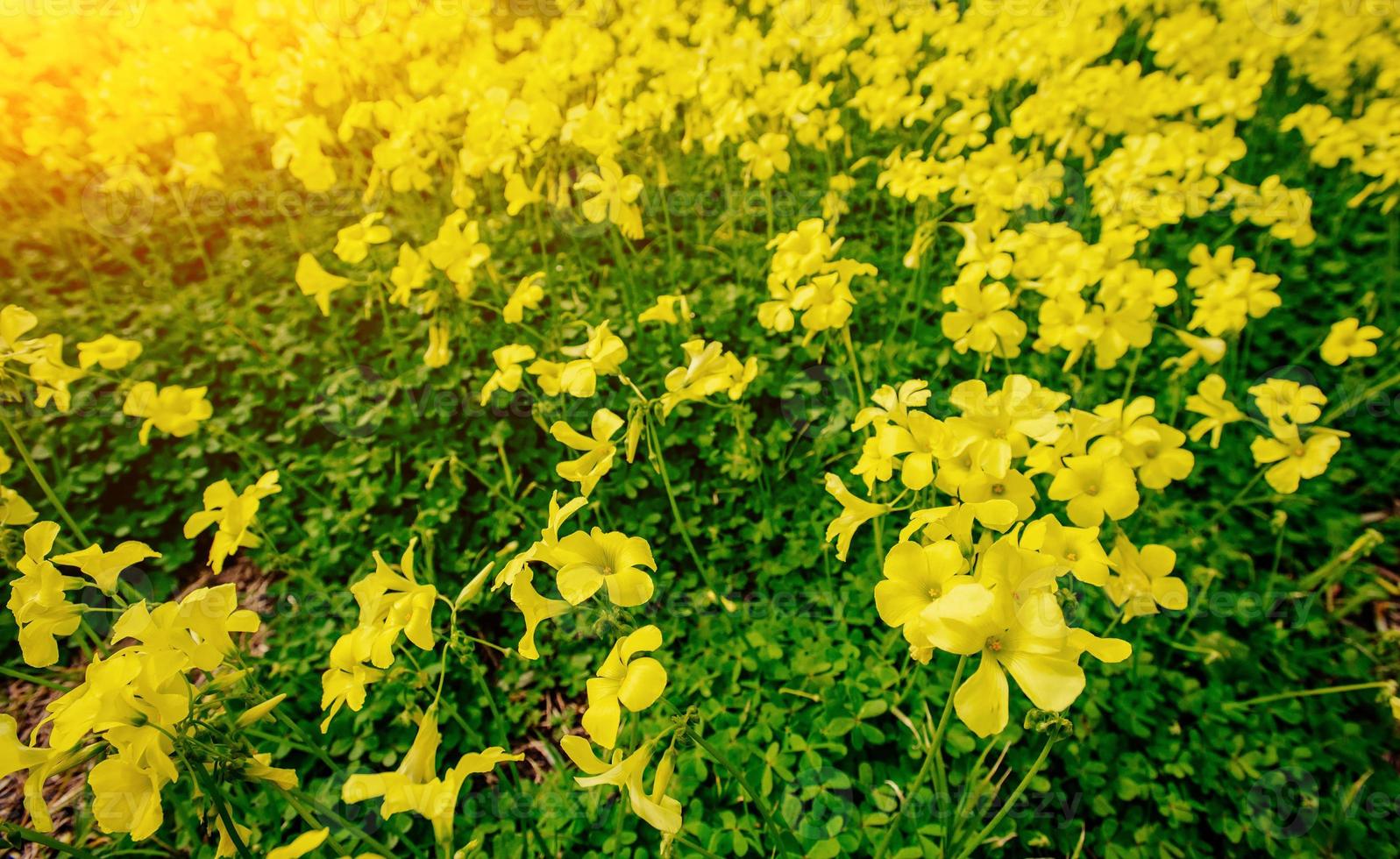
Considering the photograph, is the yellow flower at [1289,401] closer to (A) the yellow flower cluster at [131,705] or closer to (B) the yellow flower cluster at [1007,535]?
(B) the yellow flower cluster at [1007,535]

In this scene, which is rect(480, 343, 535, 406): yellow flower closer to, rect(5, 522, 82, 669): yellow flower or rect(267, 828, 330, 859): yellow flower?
rect(5, 522, 82, 669): yellow flower

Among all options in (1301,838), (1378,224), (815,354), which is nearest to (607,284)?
(815,354)

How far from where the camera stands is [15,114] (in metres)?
5.38

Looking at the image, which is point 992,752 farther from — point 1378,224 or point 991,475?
point 1378,224

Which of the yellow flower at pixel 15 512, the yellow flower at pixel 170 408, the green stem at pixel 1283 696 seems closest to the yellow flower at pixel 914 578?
the green stem at pixel 1283 696

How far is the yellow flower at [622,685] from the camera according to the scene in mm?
1036

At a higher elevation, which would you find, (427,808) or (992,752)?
(427,808)

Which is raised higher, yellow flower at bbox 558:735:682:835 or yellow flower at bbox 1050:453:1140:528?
yellow flower at bbox 1050:453:1140:528

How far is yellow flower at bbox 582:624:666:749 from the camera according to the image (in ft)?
3.40

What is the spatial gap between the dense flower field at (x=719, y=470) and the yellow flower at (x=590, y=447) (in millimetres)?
23

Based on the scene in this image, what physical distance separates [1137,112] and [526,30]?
153 inches

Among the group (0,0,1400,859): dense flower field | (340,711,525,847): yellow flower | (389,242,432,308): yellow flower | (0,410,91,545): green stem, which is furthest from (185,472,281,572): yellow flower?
(340,711,525,847): yellow flower

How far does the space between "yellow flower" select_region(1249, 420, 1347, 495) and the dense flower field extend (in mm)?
24

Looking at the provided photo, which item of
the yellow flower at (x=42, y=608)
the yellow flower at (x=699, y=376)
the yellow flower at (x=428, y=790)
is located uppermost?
the yellow flower at (x=42, y=608)
